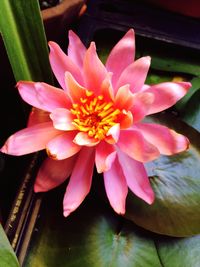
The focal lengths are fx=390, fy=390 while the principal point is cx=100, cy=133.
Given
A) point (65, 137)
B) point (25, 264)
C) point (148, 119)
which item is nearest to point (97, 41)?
point (148, 119)

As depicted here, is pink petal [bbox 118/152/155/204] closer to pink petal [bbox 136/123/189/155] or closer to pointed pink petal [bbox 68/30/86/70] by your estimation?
Result: pink petal [bbox 136/123/189/155]

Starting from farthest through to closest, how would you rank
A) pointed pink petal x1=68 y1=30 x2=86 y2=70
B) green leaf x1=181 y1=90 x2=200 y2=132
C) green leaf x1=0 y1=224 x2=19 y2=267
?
1. green leaf x1=181 y1=90 x2=200 y2=132
2. pointed pink petal x1=68 y1=30 x2=86 y2=70
3. green leaf x1=0 y1=224 x2=19 y2=267

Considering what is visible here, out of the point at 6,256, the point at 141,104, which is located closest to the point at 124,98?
the point at 141,104

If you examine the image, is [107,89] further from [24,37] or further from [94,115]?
[24,37]

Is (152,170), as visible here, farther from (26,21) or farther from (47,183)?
(26,21)

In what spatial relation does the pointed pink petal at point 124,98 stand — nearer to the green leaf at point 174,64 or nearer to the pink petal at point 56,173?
the pink petal at point 56,173

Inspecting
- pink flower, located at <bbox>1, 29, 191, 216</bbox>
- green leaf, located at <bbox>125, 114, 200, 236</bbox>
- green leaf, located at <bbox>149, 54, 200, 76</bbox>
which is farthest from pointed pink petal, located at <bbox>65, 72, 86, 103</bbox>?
green leaf, located at <bbox>149, 54, 200, 76</bbox>
